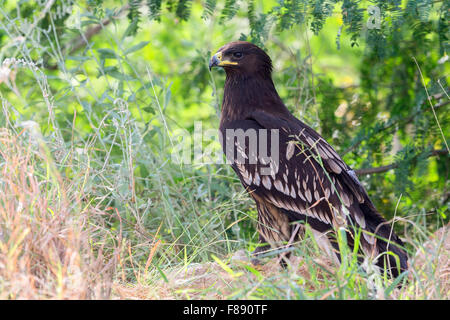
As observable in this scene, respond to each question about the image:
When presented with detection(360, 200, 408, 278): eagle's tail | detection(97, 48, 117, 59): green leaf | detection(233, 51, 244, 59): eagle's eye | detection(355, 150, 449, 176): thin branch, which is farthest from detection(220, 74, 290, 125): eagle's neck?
detection(355, 150, 449, 176): thin branch

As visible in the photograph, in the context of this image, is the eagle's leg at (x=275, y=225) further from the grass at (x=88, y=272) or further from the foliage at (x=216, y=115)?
the grass at (x=88, y=272)

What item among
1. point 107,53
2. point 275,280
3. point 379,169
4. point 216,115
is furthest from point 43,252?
point 379,169

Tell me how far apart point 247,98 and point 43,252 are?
171cm

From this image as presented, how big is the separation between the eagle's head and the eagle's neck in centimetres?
4

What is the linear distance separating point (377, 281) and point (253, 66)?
1776 mm

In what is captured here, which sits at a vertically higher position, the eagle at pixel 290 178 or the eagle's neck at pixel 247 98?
the eagle's neck at pixel 247 98

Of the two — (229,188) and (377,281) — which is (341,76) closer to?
(229,188)

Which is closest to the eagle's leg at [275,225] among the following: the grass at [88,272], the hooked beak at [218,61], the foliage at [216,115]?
the foliage at [216,115]

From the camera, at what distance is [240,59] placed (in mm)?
3732

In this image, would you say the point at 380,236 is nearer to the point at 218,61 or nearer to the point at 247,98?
the point at 247,98

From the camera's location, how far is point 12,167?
8.84 ft

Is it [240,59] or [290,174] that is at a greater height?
[240,59]

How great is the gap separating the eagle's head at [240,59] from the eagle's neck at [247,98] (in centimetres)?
4

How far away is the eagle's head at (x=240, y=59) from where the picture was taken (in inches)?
146
